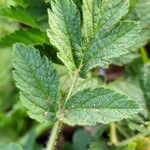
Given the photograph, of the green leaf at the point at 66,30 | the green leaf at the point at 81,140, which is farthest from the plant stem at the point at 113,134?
the green leaf at the point at 66,30

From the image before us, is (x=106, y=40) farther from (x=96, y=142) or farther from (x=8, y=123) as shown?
(x=8, y=123)

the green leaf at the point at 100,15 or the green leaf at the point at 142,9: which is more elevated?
the green leaf at the point at 100,15

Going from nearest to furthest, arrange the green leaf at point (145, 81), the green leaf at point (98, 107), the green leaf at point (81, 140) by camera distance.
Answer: the green leaf at point (98, 107) → the green leaf at point (145, 81) → the green leaf at point (81, 140)

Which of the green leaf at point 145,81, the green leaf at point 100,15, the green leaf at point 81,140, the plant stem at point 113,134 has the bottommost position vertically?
the green leaf at point 81,140

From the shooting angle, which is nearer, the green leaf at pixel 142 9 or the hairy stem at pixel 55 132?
the hairy stem at pixel 55 132

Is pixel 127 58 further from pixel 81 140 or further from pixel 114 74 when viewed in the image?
pixel 81 140

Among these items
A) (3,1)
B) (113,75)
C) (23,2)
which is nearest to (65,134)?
(113,75)

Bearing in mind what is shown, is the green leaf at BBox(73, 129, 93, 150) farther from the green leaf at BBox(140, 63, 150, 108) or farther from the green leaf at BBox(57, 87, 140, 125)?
the green leaf at BBox(57, 87, 140, 125)

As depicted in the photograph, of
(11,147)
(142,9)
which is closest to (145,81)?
(142,9)

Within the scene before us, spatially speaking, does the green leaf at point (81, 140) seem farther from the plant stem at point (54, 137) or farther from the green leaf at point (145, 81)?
the plant stem at point (54, 137)
